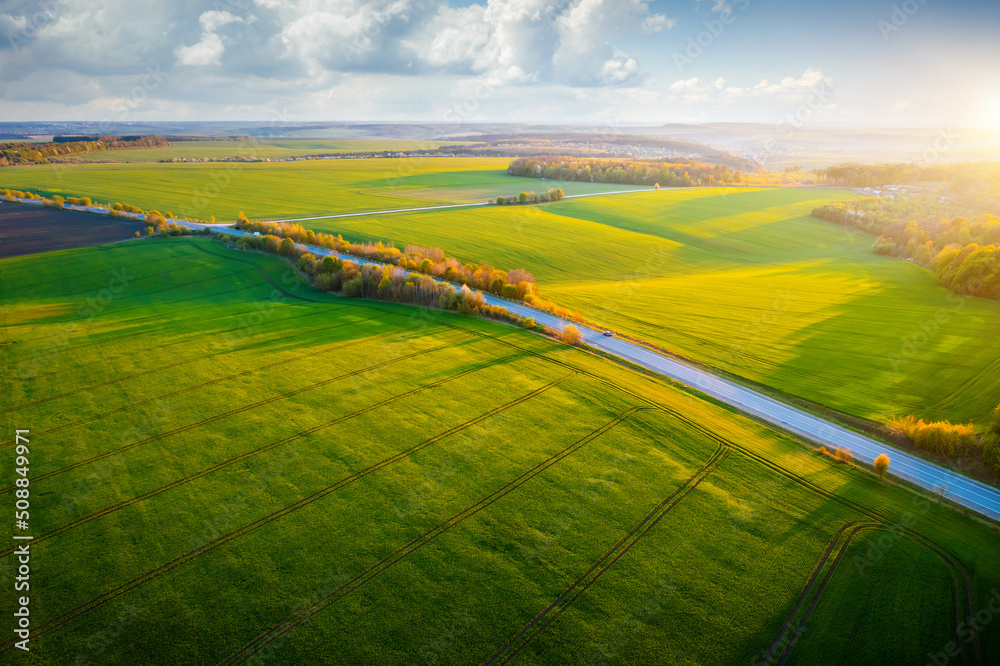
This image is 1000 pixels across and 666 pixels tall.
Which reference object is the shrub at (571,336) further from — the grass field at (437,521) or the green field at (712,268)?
the green field at (712,268)

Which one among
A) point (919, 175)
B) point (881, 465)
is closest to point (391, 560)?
point (881, 465)

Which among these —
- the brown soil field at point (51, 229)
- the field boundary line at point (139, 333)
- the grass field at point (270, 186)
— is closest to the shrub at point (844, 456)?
the field boundary line at point (139, 333)

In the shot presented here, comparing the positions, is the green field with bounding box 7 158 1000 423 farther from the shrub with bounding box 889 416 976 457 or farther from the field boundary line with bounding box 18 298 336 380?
the field boundary line with bounding box 18 298 336 380

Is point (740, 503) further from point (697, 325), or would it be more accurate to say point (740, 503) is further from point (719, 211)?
point (719, 211)

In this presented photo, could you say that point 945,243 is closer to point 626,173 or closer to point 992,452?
point 992,452

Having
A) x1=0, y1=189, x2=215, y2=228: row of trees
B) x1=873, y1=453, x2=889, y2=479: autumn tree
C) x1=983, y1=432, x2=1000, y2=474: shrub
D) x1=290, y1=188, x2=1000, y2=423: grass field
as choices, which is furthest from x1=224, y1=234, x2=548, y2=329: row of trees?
x1=0, y1=189, x2=215, y2=228: row of trees

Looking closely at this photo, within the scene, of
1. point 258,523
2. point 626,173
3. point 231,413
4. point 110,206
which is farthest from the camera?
point 626,173
